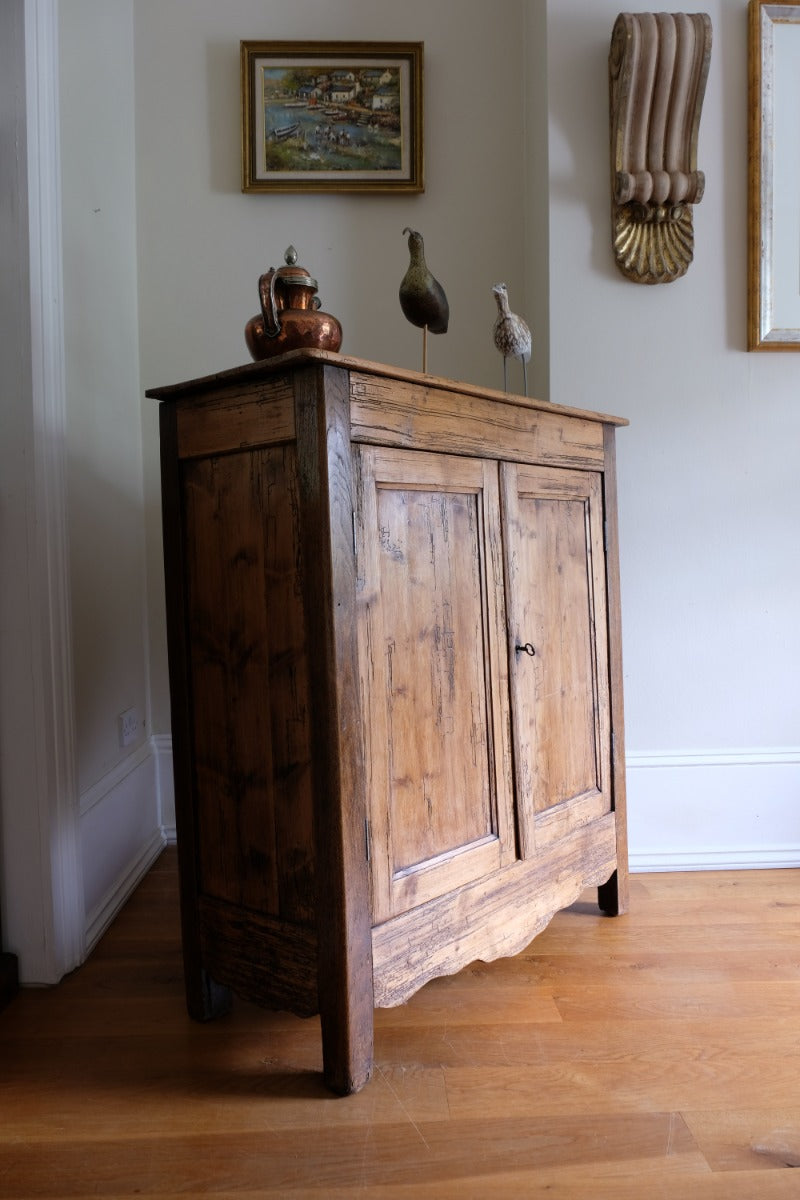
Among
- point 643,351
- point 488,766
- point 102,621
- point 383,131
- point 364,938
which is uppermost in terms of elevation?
point 383,131

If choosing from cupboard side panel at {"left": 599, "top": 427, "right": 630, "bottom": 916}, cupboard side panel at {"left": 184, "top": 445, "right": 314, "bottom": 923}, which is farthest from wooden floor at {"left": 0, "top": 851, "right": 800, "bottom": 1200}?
cupboard side panel at {"left": 184, "top": 445, "right": 314, "bottom": 923}

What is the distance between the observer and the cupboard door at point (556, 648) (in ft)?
5.25

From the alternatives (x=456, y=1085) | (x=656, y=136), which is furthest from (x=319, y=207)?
(x=456, y=1085)

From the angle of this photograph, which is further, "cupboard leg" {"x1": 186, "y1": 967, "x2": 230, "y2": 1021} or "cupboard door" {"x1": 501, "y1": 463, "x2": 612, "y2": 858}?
"cupboard door" {"x1": 501, "y1": 463, "x2": 612, "y2": 858}

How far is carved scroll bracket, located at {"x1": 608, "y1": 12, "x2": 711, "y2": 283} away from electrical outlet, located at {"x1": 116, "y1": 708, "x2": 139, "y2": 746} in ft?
6.25

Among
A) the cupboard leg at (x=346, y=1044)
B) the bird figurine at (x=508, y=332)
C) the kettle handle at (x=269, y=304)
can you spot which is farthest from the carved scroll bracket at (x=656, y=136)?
the cupboard leg at (x=346, y=1044)

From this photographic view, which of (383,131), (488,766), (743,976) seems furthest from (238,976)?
(383,131)

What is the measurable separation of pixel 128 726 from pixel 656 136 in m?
2.22

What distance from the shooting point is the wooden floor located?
1.09 m

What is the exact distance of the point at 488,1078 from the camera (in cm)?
130

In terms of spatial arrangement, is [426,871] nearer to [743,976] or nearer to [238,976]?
[238,976]

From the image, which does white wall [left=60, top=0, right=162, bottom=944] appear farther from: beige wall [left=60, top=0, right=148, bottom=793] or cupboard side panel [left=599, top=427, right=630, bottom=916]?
cupboard side panel [left=599, top=427, right=630, bottom=916]

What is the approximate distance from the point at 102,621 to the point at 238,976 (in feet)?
3.39

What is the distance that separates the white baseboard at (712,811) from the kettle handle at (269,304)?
1.52m
